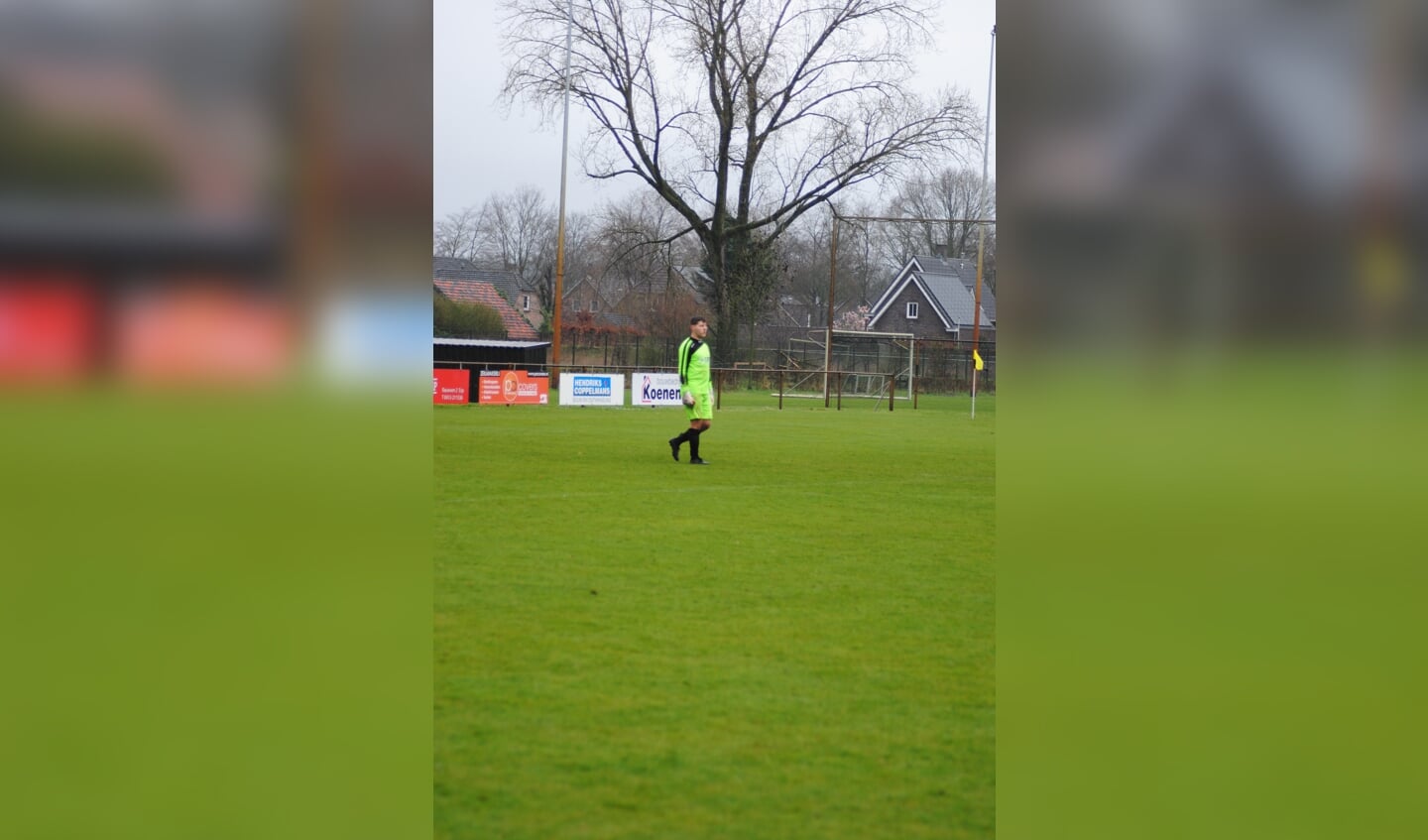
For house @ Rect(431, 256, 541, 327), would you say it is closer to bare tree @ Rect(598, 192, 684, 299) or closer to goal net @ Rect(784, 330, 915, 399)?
bare tree @ Rect(598, 192, 684, 299)

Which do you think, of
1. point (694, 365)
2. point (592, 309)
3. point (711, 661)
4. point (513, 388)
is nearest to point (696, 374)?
point (694, 365)

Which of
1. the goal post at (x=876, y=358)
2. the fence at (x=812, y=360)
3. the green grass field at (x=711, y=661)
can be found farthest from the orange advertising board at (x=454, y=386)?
the green grass field at (x=711, y=661)

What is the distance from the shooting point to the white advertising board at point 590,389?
84.7ft

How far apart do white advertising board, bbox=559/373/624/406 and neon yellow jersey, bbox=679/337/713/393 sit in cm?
1216

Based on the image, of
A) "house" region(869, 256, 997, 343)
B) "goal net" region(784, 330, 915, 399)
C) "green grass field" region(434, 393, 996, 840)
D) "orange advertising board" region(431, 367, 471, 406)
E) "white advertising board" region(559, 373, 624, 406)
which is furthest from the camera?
"house" region(869, 256, 997, 343)

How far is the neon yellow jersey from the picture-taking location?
45.1 feet

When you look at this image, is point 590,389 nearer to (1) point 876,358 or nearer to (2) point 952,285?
(1) point 876,358

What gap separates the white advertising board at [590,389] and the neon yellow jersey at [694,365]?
1216 cm

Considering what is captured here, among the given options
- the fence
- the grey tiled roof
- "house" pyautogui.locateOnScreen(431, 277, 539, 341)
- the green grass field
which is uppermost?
the grey tiled roof

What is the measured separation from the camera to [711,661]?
5105 mm

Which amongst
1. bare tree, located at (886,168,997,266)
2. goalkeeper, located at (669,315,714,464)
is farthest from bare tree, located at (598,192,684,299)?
goalkeeper, located at (669,315,714,464)

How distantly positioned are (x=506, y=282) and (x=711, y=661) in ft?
106
